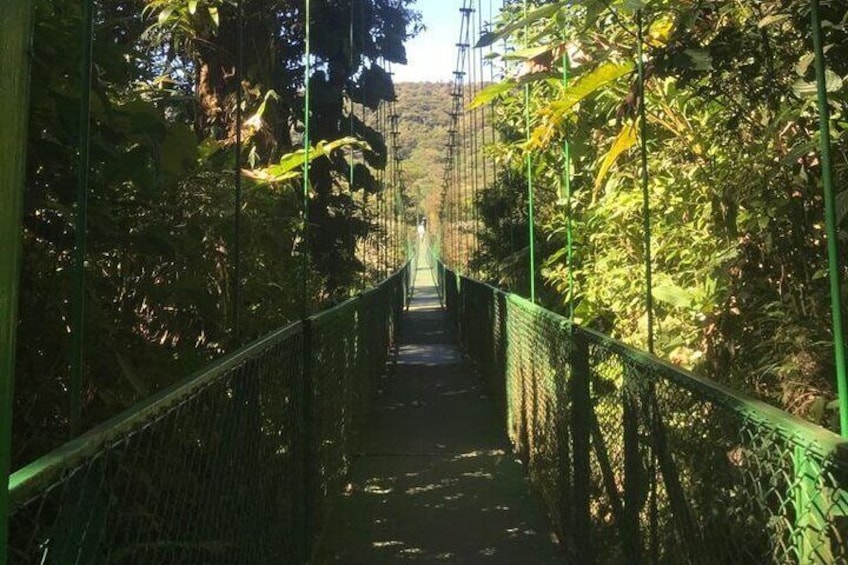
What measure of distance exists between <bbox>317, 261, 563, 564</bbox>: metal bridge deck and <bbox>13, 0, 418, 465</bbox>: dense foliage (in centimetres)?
115

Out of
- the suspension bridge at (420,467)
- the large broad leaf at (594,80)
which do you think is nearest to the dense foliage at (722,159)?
the large broad leaf at (594,80)

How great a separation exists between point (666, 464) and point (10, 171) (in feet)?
5.77

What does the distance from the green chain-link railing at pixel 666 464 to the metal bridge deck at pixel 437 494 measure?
0.72 ft

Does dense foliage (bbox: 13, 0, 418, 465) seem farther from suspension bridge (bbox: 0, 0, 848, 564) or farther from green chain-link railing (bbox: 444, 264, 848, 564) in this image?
green chain-link railing (bbox: 444, 264, 848, 564)

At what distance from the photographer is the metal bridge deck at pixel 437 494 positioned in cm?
386

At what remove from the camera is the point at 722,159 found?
127 inches

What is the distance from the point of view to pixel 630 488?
2604mm

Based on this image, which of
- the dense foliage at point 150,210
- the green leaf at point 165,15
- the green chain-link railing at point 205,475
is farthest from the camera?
the green leaf at point 165,15

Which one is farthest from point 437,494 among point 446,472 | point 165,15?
point 165,15

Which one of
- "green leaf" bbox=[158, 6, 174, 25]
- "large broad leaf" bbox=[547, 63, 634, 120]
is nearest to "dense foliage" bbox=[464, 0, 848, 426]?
"large broad leaf" bbox=[547, 63, 634, 120]

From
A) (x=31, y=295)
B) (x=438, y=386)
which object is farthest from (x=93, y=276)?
(x=438, y=386)

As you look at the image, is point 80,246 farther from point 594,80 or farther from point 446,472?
point 446,472

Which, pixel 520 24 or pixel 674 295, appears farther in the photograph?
pixel 674 295

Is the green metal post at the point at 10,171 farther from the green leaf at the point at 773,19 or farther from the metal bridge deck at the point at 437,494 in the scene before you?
the metal bridge deck at the point at 437,494
